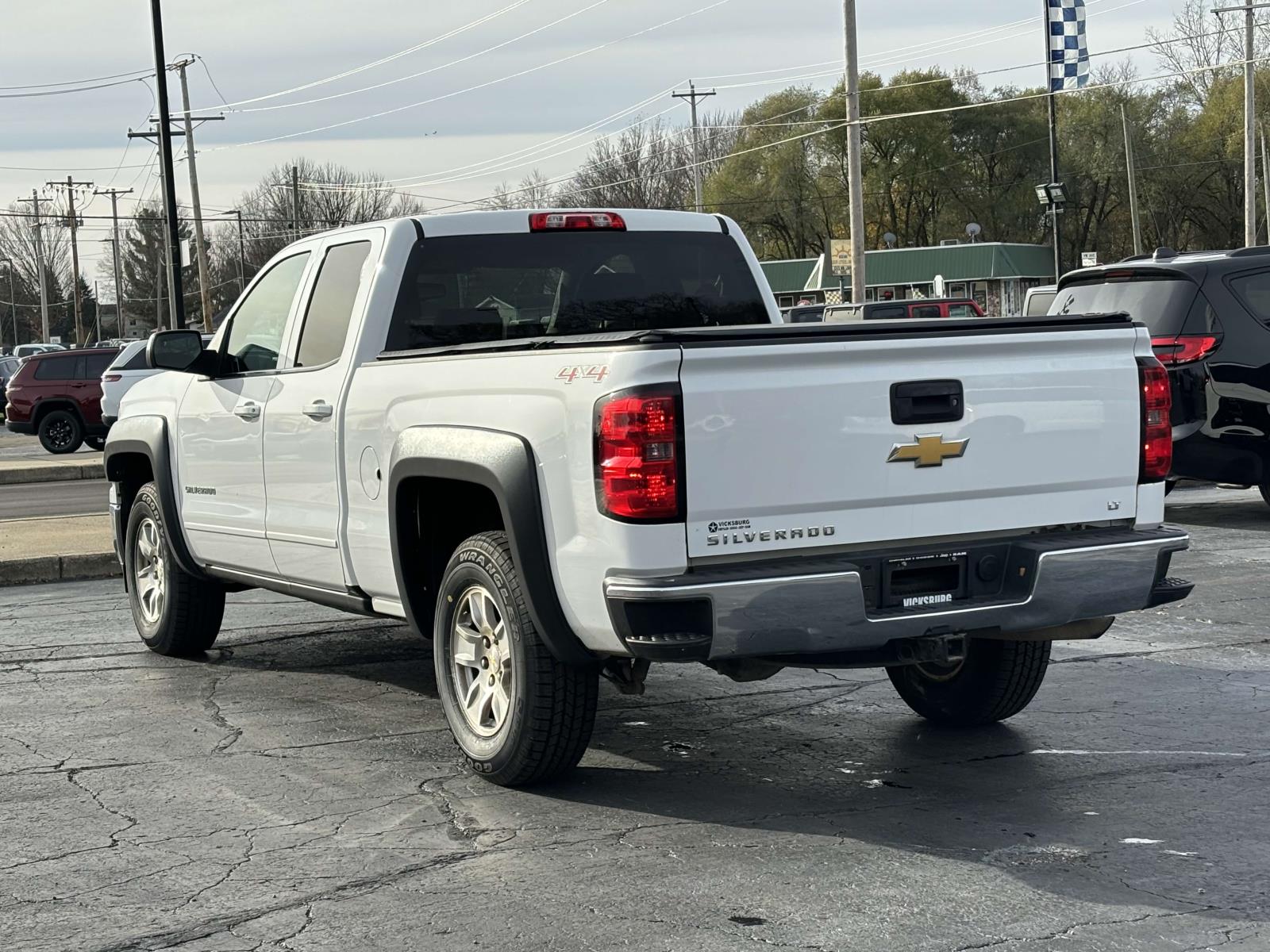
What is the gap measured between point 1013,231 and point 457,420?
87.2 meters

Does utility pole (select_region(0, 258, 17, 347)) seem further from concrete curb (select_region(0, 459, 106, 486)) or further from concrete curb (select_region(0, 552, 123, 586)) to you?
concrete curb (select_region(0, 552, 123, 586))

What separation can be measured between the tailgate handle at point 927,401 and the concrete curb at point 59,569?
25.4 feet

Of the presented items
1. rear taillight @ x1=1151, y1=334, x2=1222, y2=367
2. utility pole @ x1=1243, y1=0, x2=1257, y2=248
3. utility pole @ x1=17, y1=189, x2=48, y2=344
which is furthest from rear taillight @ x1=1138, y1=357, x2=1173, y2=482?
utility pole @ x1=17, y1=189, x2=48, y2=344

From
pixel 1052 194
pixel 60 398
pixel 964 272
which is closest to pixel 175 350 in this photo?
pixel 60 398

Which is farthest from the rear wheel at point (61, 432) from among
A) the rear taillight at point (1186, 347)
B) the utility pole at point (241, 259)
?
the utility pole at point (241, 259)

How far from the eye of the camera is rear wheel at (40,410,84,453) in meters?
28.8

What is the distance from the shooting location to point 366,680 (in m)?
7.52

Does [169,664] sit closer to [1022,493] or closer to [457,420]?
[457,420]

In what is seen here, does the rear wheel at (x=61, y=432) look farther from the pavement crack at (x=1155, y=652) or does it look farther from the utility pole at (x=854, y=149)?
the pavement crack at (x=1155, y=652)

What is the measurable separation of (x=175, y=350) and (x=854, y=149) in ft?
75.1

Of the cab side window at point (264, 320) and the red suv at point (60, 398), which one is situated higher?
the cab side window at point (264, 320)

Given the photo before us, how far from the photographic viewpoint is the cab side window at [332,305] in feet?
21.7

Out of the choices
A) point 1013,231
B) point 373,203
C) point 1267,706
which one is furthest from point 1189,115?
point 1267,706

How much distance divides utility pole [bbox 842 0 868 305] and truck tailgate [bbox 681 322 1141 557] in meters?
23.8
